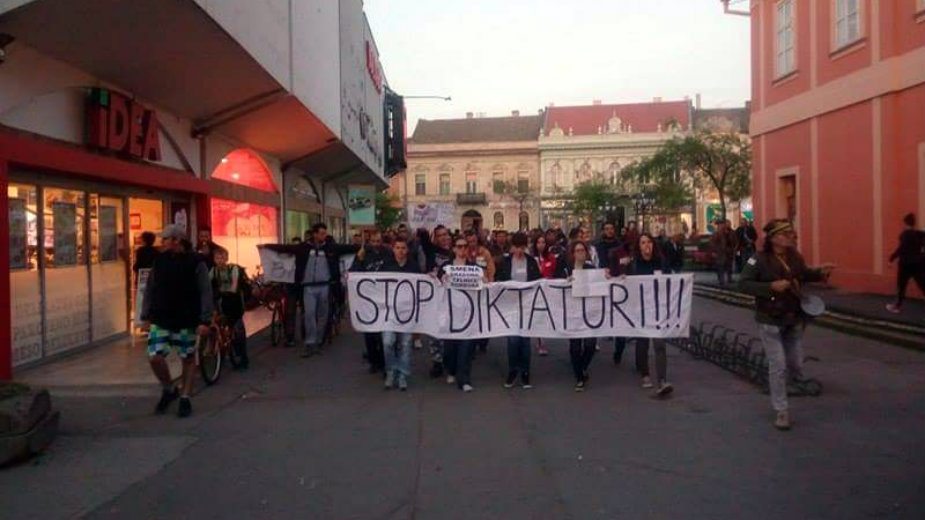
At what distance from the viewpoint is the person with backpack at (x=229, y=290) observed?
39.8 ft

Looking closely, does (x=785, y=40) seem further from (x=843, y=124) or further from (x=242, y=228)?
(x=242, y=228)

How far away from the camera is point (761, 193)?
2741 cm

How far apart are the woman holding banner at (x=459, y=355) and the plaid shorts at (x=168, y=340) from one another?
3.05 m

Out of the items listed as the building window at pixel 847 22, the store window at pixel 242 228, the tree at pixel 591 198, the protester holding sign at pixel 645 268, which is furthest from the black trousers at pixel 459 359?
the tree at pixel 591 198

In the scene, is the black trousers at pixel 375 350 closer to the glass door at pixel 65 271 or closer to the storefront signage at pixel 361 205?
the glass door at pixel 65 271

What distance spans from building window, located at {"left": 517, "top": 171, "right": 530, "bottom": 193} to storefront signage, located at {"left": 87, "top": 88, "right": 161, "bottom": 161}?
7796 cm

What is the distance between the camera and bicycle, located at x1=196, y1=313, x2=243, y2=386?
11.0 meters

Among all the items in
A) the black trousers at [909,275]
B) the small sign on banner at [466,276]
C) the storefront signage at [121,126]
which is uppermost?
the storefront signage at [121,126]

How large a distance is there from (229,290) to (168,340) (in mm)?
3043

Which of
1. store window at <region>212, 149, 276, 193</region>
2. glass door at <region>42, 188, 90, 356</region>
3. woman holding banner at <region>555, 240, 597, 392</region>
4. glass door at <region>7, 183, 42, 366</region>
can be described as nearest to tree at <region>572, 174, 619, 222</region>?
store window at <region>212, 149, 276, 193</region>

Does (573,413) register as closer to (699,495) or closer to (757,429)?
(757,429)

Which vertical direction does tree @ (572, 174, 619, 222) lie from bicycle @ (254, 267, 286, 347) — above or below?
above

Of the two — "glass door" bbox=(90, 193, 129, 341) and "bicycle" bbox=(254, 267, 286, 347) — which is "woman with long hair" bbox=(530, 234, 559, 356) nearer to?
"bicycle" bbox=(254, 267, 286, 347)

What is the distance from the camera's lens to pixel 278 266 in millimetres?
15000
